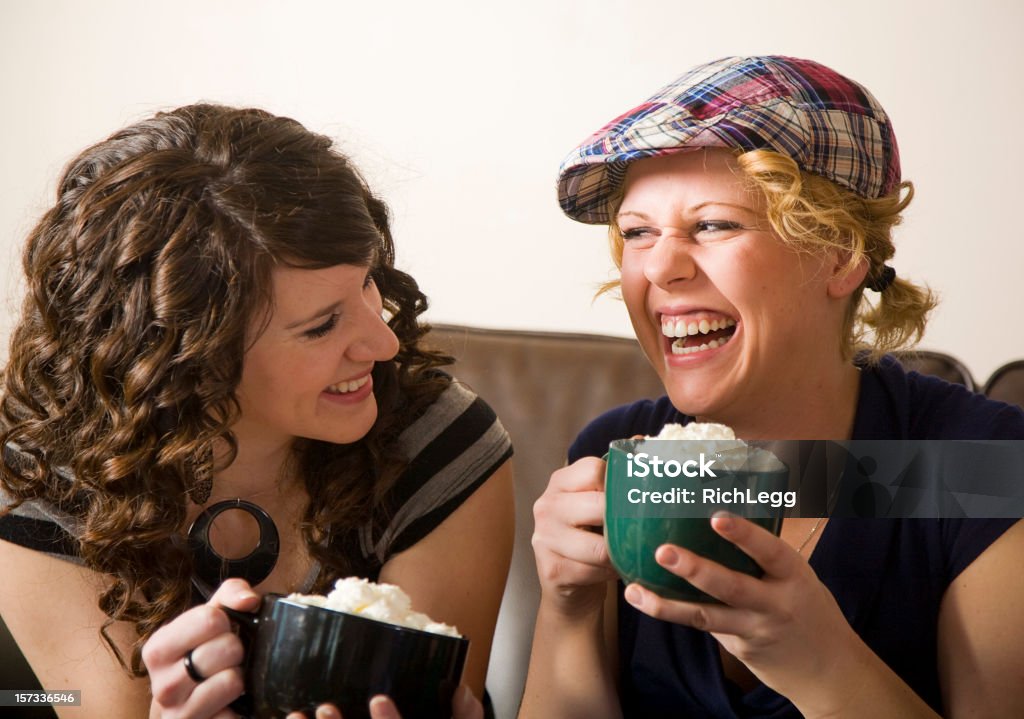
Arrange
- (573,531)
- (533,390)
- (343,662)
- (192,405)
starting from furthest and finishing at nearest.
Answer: (533,390) < (192,405) < (573,531) < (343,662)

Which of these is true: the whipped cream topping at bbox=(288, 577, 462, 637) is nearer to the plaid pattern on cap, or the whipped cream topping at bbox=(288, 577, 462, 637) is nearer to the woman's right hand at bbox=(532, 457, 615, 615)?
the woman's right hand at bbox=(532, 457, 615, 615)

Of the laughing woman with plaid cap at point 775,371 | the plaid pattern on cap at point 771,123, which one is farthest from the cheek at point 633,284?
the plaid pattern on cap at point 771,123

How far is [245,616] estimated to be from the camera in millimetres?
788

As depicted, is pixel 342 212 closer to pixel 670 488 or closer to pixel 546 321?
pixel 670 488

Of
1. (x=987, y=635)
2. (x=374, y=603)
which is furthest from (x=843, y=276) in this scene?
(x=374, y=603)

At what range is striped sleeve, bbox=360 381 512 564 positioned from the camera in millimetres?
1268

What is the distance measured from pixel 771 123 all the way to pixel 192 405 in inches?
27.2

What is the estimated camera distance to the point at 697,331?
1.12 meters

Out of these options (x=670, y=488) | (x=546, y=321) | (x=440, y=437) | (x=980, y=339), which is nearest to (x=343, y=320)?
(x=440, y=437)

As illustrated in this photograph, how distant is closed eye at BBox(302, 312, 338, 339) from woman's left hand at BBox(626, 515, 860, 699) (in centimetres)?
50

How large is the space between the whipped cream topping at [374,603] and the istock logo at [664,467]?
18cm

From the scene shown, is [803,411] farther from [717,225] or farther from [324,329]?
[324,329]

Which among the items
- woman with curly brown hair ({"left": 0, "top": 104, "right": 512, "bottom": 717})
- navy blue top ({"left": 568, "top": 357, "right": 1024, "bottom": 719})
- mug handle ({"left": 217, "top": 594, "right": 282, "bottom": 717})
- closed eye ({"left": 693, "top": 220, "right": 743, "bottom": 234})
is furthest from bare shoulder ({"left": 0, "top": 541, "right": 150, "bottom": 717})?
closed eye ({"left": 693, "top": 220, "right": 743, "bottom": 234})

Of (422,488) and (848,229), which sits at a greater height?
(848,229)
